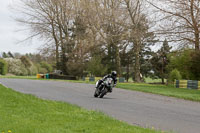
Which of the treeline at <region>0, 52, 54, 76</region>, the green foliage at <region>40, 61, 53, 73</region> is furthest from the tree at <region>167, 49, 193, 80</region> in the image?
the green foliage at <region>40, 61, 53, 73</region>

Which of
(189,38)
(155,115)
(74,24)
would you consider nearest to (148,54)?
(74,24)

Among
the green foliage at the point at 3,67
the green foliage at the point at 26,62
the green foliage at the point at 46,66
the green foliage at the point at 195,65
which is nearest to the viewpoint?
the green foliage at the point at 195,65

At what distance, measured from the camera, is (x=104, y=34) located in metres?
45.3

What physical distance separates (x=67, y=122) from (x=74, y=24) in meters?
48.9

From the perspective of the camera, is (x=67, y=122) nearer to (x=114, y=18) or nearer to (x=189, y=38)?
(x=189, y=38)

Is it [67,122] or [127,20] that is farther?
[127,20]

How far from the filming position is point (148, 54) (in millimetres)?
64188

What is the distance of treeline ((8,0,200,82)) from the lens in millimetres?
31391

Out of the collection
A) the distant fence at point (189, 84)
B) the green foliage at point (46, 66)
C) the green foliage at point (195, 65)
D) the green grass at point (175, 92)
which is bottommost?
the green grass at point (175, 92)

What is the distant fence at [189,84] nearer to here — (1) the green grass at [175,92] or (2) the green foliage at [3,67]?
(1) the green grass at [175,92]

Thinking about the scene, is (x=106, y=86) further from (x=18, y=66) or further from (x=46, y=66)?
(x=46, y=66)

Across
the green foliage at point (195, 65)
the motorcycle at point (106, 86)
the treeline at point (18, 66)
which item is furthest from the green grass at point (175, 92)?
the treeline at point (18, 66)

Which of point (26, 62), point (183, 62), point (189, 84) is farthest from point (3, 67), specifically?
point (189, 84)

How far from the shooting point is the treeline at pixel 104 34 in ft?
103
